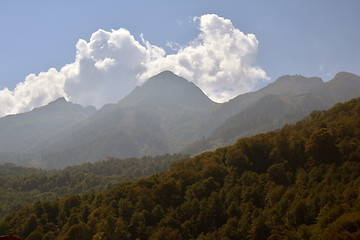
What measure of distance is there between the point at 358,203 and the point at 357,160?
137 ft

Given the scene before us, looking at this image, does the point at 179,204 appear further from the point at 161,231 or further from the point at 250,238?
the point at 250,238

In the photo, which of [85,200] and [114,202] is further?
[85,200]

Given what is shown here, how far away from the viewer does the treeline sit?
85.1m

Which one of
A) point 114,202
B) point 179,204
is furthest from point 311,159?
point 114,202

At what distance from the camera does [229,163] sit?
146m

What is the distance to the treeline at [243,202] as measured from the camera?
85.1 meters

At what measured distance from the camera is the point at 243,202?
110 metres

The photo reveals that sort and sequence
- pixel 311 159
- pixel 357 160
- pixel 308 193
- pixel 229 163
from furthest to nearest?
pixel 229 163 → pixel 311 159 → pixel 357 160 → pixel 308 193

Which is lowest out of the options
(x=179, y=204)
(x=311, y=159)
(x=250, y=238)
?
(x=250, y=238)

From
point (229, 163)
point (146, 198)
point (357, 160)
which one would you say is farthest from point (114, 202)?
point (357, 160)

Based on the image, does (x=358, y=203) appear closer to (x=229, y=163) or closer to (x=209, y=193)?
(x=209, y=193)

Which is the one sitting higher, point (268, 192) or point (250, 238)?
point (268, 192)

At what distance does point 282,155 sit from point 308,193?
3733 cm

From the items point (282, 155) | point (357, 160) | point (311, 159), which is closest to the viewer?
point (357, 160)
